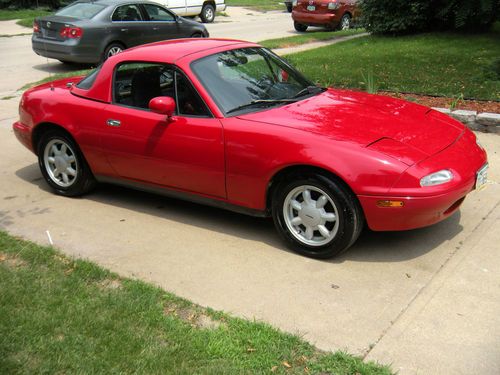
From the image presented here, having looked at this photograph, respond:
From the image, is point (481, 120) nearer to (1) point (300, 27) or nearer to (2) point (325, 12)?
(2) point (325, 12)

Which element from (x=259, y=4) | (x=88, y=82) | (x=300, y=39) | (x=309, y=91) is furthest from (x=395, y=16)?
(x=259, y=4)

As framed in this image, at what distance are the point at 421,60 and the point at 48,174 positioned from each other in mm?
7330

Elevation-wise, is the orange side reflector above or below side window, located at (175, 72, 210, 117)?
below

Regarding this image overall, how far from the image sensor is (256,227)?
5.12 meters

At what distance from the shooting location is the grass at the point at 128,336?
126 inches

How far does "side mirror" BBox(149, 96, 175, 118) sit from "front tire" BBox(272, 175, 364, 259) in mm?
1098

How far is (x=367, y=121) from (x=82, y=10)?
33.4 feet

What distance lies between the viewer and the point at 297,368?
3.19m

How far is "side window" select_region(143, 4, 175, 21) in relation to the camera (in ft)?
45.6

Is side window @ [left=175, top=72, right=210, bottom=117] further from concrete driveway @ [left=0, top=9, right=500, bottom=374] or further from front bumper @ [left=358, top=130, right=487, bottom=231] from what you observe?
front bumper @ [left=358, top=130, right=487, bottom=231]

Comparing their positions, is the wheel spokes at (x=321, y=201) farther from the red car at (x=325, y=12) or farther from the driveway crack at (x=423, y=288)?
the red car at (x=325, y=12)

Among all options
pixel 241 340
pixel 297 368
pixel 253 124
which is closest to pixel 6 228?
pixel 253 124

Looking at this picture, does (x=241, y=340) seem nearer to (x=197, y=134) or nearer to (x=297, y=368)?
(x=297, y=368)

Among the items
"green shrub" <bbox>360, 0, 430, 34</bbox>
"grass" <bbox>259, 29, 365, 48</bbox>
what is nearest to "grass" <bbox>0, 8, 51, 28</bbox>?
"grass" <bbox>259, 29, 365, 48</bbox>
